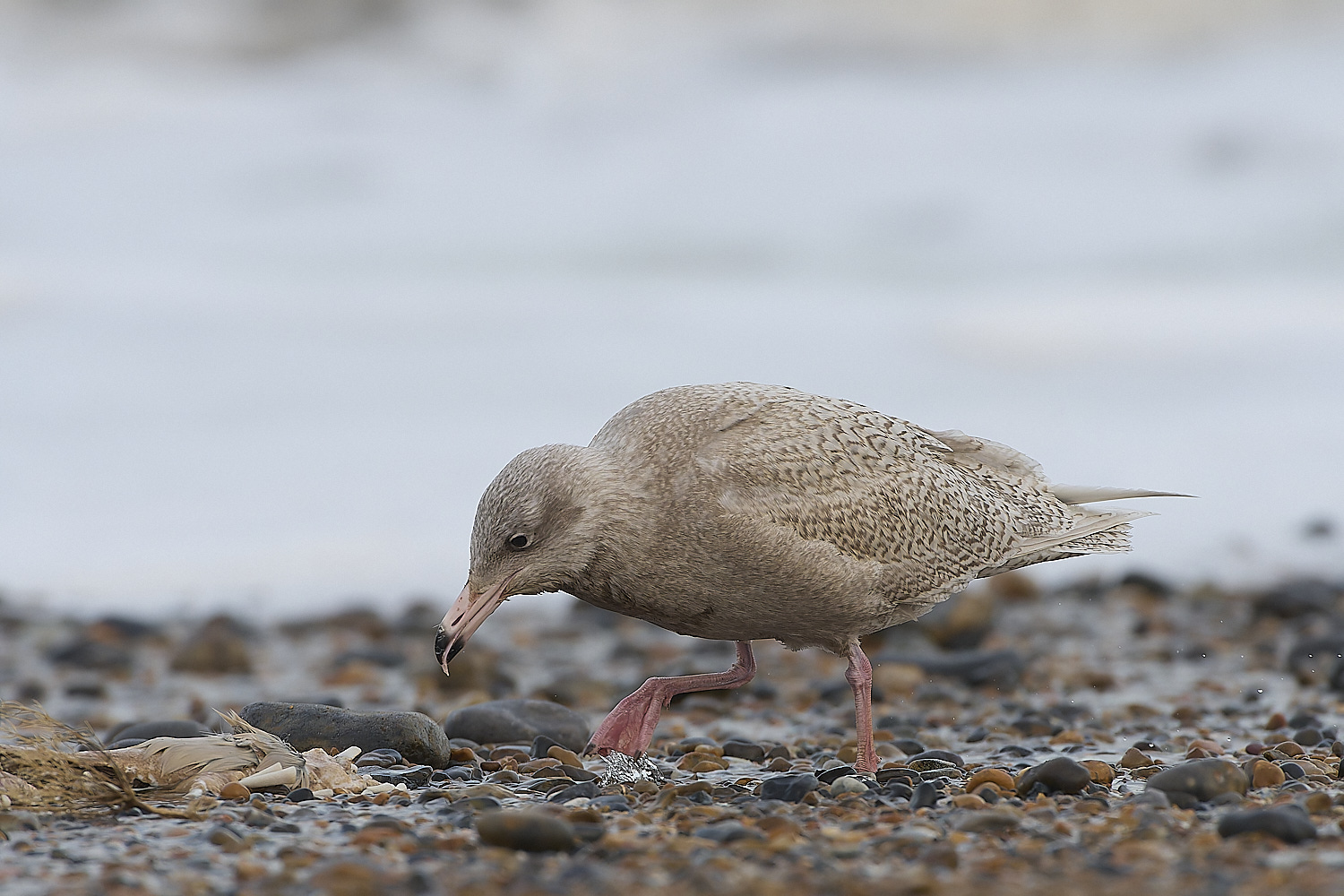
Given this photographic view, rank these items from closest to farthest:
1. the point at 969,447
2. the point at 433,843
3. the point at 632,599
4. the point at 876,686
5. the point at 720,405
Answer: the point at 433,843
the point at 632,599
the point at 720,405
the point at 969,447
the point at 876,686

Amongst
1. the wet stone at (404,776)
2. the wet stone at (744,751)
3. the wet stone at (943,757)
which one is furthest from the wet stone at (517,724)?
the wet stone at (943,757)

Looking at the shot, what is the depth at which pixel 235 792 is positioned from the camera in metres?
6.18

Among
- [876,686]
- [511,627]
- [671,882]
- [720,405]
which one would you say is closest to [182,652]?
[511,627]

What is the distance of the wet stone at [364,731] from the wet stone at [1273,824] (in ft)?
12.2

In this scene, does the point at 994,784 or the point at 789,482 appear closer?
the point at 994,784

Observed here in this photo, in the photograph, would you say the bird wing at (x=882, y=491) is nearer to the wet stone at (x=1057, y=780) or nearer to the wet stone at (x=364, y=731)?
the wet stone at (x=1057, y=780)

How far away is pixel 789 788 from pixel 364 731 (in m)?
2.28

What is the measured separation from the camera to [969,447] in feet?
27.4

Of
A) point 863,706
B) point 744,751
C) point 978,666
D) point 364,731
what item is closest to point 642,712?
point 744,751

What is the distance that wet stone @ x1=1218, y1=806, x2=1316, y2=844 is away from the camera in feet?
16.3

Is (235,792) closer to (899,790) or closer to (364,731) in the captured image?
(364,731)

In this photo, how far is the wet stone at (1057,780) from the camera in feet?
19.9

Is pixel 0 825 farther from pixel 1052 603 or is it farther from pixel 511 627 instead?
pixel 1052 603

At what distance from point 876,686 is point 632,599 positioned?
12.6 feet
